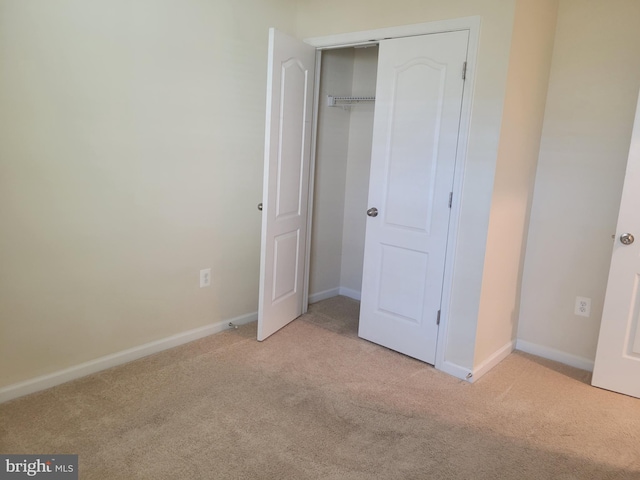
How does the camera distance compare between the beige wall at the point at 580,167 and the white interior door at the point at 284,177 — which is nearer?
the beige wall at the point at 580,167

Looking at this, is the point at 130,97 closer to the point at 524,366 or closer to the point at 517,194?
the point at 517,194

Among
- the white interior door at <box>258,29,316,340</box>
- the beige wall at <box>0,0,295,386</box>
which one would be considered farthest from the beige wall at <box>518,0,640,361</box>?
the beige wall at <box>0,0,295,386</box>

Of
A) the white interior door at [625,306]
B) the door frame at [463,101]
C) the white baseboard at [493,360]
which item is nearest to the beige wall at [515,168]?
the white baseboard at [493,360]

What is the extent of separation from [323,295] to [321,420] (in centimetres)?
191

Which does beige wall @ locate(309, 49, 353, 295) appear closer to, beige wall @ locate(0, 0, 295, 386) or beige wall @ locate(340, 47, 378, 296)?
beige wall @ locate(340, 47, 378, 296)

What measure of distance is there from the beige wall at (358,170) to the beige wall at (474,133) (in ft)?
2.92

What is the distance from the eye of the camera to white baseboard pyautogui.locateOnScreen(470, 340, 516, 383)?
2846 mm

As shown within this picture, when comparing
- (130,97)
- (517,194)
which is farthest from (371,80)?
(130,97)

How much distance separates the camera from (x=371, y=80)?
3.95 metres

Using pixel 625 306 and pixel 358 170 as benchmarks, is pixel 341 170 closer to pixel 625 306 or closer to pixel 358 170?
pixel 358 170

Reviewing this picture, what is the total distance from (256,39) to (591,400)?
3006 millimetres

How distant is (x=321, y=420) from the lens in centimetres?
232

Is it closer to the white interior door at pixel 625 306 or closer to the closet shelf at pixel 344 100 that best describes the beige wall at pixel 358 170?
the closet shelf at pixel 344 100

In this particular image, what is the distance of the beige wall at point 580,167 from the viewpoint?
277cm
